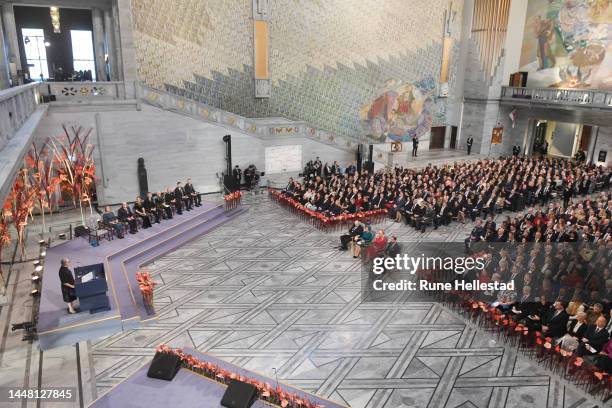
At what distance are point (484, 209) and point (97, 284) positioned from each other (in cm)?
1248

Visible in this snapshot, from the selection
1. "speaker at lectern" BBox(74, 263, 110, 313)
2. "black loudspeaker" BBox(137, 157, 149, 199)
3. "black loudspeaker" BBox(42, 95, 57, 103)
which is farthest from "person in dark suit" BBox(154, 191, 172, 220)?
"speaker at lectern" BBox(74, 263, 110, 313)

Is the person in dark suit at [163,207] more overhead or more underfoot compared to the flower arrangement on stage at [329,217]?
more overhead

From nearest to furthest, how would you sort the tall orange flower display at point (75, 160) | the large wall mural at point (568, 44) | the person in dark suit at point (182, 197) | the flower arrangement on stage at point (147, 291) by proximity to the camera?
the flower arrangement on stage at point (147, 291)
the tall orange flower display at point (75, 160)
the person in dark suit at point (182, 197)
the large wall mural at point (568, 44)

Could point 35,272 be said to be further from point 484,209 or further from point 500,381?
point 484,209

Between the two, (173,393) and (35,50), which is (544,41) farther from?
(173,393)

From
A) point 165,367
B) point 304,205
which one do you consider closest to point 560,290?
point 165,367

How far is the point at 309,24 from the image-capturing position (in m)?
20.9

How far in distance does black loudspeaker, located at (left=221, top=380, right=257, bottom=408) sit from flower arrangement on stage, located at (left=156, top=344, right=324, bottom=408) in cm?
9

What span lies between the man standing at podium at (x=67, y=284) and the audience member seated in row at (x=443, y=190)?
7.84 m

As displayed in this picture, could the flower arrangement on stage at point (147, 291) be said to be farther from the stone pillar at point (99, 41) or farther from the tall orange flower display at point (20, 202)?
the stone pillar at point (99, 41)

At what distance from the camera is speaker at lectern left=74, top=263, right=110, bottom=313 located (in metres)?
8.34

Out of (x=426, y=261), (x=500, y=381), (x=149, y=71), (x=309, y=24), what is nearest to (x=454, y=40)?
(x=309, y=24)

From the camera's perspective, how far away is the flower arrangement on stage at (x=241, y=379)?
6.25 meters

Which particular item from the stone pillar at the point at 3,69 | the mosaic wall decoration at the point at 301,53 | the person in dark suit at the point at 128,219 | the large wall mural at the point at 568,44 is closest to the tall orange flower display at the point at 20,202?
the person in dark suit at the point at 128,219
